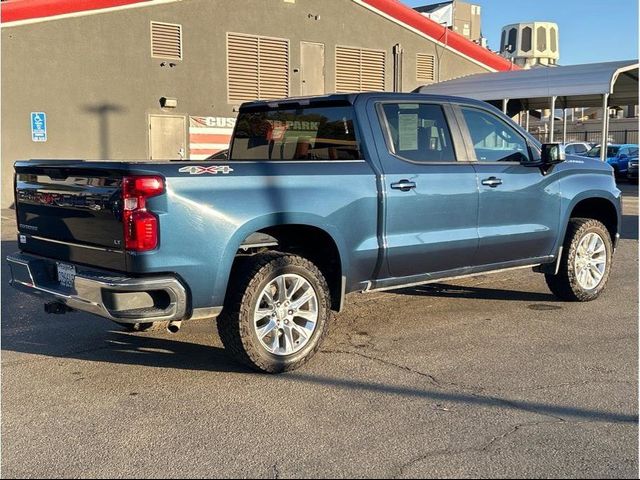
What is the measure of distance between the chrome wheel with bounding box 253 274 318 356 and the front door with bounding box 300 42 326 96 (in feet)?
53.6

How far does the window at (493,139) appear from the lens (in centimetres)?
616

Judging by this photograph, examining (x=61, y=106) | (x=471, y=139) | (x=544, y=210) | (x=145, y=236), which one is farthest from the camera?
(x=61, y=106)

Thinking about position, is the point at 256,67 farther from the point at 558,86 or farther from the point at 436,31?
the point at 558,86

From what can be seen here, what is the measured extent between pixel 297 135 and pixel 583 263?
3.26 metres

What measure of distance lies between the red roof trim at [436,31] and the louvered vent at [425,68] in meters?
0.73

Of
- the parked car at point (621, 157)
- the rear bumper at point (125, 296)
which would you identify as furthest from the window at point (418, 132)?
the parked car at point (621, 157)

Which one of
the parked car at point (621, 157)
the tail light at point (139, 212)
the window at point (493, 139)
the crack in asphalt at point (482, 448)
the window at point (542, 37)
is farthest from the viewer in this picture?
the window at point (542, 37)

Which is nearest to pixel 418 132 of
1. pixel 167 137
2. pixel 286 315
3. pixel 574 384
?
pixel 286 315

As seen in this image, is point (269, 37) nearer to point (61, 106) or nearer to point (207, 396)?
point (61, 106)

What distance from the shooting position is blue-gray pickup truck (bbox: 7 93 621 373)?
4.34m

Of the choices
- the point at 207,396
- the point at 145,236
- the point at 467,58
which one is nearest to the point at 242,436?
the point at 207,396

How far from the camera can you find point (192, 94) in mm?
18984

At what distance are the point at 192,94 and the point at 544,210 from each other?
14.2 m

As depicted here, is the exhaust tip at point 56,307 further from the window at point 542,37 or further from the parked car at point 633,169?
the window at point 542,37
